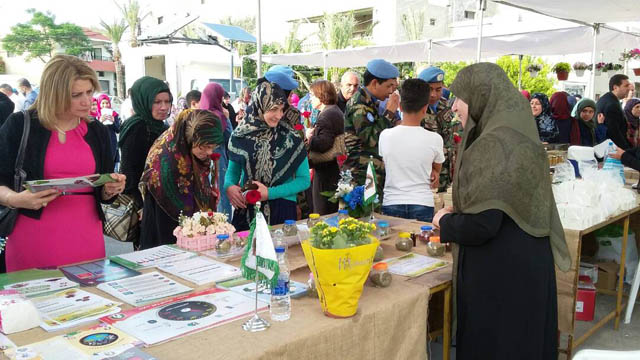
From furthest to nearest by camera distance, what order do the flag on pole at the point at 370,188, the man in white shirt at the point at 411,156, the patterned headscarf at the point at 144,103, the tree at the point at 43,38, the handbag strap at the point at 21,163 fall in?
the tree at the point at 43,38 → the patterned headscarf at the point at 144,103 → the man in white shirt at the point at 411,156 → the flag on pole at the point at 370,188 → the handbag strap at the point at 21,163

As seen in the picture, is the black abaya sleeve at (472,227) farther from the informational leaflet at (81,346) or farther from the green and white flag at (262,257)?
the informational leaflet at (81,346)

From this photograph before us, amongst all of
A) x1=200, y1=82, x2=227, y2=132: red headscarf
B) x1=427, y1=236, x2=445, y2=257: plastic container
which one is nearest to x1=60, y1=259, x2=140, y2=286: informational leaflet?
x1=427, y1=236, x2=445, y2=257: plastic container

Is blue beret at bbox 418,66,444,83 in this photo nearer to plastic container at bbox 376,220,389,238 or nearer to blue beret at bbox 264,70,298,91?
blue beret at bbox 264,70,298,91

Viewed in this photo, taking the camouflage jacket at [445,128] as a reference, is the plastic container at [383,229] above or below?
below

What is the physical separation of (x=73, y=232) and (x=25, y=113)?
544mm

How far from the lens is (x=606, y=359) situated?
48.9 inches

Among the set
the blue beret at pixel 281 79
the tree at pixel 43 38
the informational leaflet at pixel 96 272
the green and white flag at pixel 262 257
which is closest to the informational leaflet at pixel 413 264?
the green and white flag at pixel 262 257

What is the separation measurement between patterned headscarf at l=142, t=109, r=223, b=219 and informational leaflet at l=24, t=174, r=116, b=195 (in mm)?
426

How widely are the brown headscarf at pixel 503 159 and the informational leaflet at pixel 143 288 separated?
43.6 inches

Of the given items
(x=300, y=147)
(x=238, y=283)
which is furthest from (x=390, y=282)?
(x=300, y=147)

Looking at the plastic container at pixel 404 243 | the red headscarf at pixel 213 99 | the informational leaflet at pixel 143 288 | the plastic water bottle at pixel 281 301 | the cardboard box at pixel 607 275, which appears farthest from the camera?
the red headscarf at pixel 213 99

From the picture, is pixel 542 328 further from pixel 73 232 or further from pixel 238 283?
pixel 73 232

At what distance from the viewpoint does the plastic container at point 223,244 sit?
218 centimetres

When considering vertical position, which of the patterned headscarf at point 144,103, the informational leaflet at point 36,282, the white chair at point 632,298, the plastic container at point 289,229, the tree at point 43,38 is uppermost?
the tree at point 43,38
